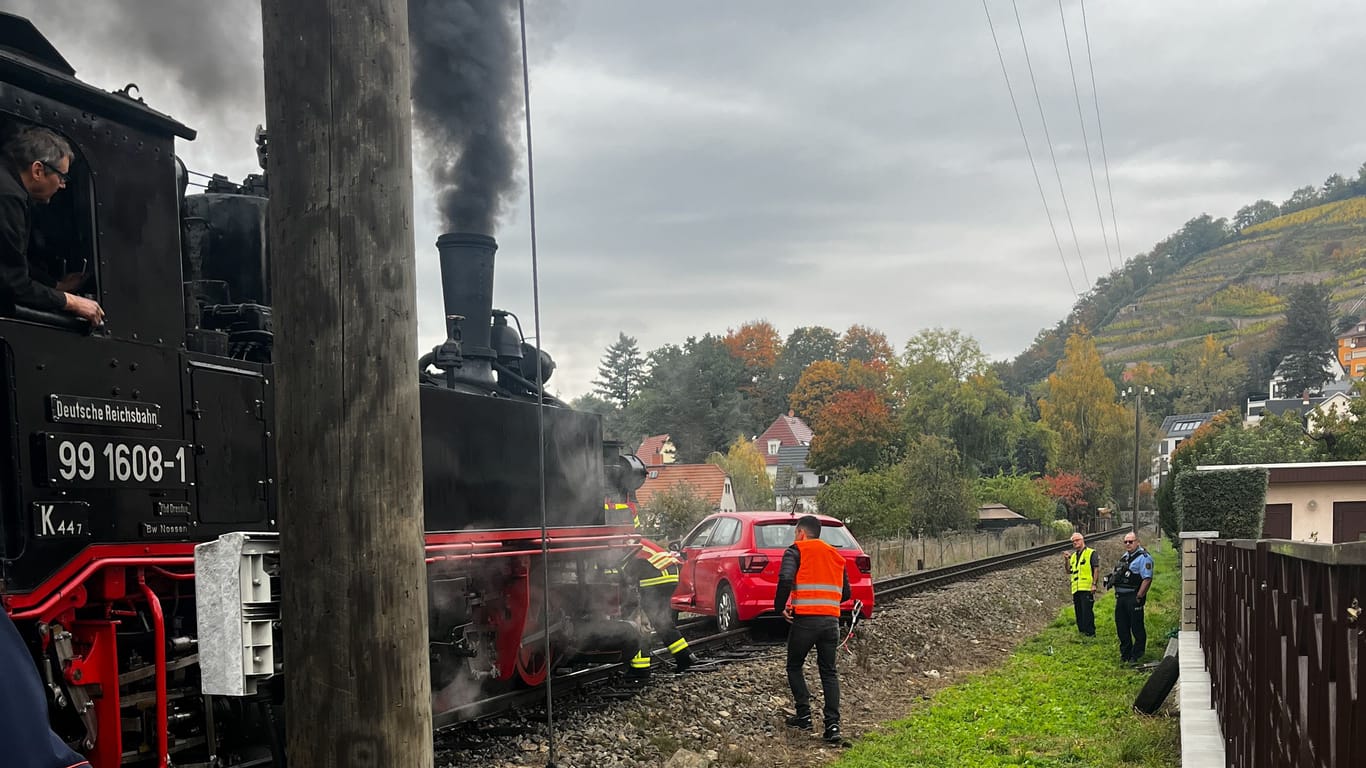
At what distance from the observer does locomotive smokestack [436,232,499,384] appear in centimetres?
930

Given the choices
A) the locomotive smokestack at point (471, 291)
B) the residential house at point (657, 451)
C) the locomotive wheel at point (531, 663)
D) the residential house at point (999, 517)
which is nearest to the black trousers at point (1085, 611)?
the locomotive wheel at point (531, 663)

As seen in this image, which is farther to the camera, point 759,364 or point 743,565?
point 759,364

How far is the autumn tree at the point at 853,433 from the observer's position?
65062 mm

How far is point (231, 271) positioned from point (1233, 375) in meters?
160

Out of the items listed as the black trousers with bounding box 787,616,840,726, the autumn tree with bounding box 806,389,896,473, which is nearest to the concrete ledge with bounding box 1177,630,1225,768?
the black trousers with bounding box 787,616,840,726

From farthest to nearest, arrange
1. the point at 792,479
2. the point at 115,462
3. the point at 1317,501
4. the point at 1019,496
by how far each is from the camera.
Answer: the point at 792,479 → the point at 1019,496 → the point at 1317,501 → the point at 115,462

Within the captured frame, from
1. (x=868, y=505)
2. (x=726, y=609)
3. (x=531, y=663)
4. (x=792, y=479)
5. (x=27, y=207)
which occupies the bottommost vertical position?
(x=792, y=479)

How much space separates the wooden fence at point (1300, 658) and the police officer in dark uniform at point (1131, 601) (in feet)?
25.4

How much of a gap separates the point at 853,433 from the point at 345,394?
2487 inches

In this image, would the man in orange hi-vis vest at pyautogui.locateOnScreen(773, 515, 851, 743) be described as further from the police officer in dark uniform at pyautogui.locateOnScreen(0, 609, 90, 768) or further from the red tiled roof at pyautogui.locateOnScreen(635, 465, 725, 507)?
the red tiled roof at pyautogui.locateOnScreen(635, 465, 725, 507)

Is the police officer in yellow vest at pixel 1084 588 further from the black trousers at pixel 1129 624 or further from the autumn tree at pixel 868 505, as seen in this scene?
the autumn tree at pixel 868 505

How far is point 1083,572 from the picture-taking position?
15.5m

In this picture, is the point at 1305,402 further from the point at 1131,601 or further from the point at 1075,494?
the point at 1131,601

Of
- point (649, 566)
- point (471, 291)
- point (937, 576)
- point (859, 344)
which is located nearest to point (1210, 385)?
point (859, 344)
